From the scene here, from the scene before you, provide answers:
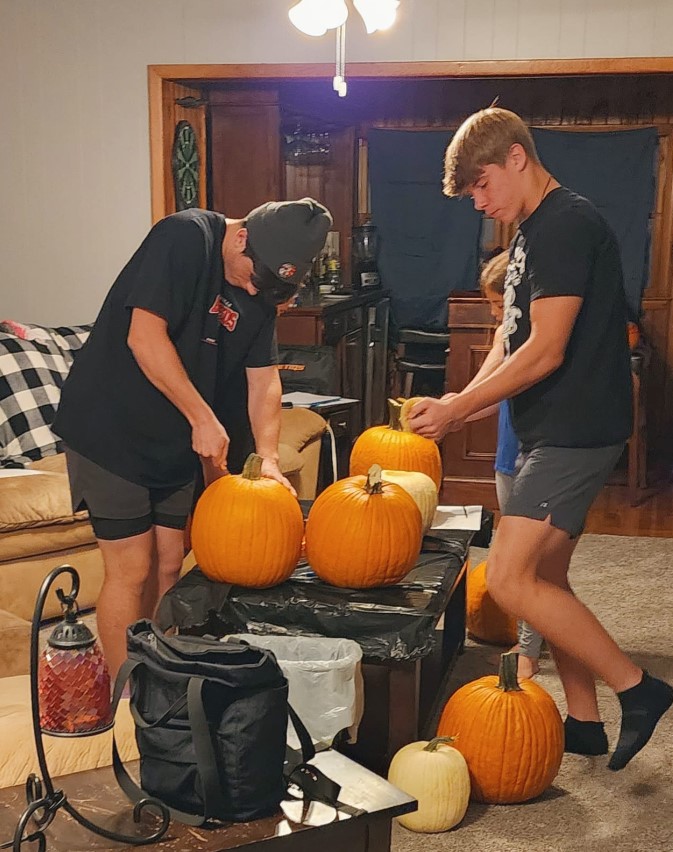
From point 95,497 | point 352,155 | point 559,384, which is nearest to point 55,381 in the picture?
point 95,497

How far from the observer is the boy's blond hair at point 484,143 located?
2.59 m

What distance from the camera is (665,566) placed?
4586 millimetres

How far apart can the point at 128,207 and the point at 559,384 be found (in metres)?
3.05

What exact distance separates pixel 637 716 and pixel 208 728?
144 cm

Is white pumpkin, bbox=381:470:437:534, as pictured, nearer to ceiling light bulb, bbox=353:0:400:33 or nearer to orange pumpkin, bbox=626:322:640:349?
ceiling light bulb, bbox=353:0:400:33

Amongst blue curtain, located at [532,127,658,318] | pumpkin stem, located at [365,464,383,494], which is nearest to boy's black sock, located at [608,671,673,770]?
pumpkin stem, located at [365,464,383,494]

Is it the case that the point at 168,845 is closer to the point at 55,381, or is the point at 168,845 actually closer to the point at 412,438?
the point at 412,438

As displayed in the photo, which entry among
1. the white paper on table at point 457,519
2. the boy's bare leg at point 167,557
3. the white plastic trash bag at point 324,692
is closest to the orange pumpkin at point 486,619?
the white paper on table at point 457,519

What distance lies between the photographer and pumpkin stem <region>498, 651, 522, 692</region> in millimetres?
2547

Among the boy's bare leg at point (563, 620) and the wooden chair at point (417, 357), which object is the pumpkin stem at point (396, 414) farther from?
the wooden chair at point (417, 357)

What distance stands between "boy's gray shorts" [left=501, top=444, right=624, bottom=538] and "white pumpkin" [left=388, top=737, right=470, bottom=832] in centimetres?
56

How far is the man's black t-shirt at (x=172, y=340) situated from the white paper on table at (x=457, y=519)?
79 centimetres

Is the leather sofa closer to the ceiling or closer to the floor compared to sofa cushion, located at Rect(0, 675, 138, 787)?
closer to the floor

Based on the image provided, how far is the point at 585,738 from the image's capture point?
110 inches
